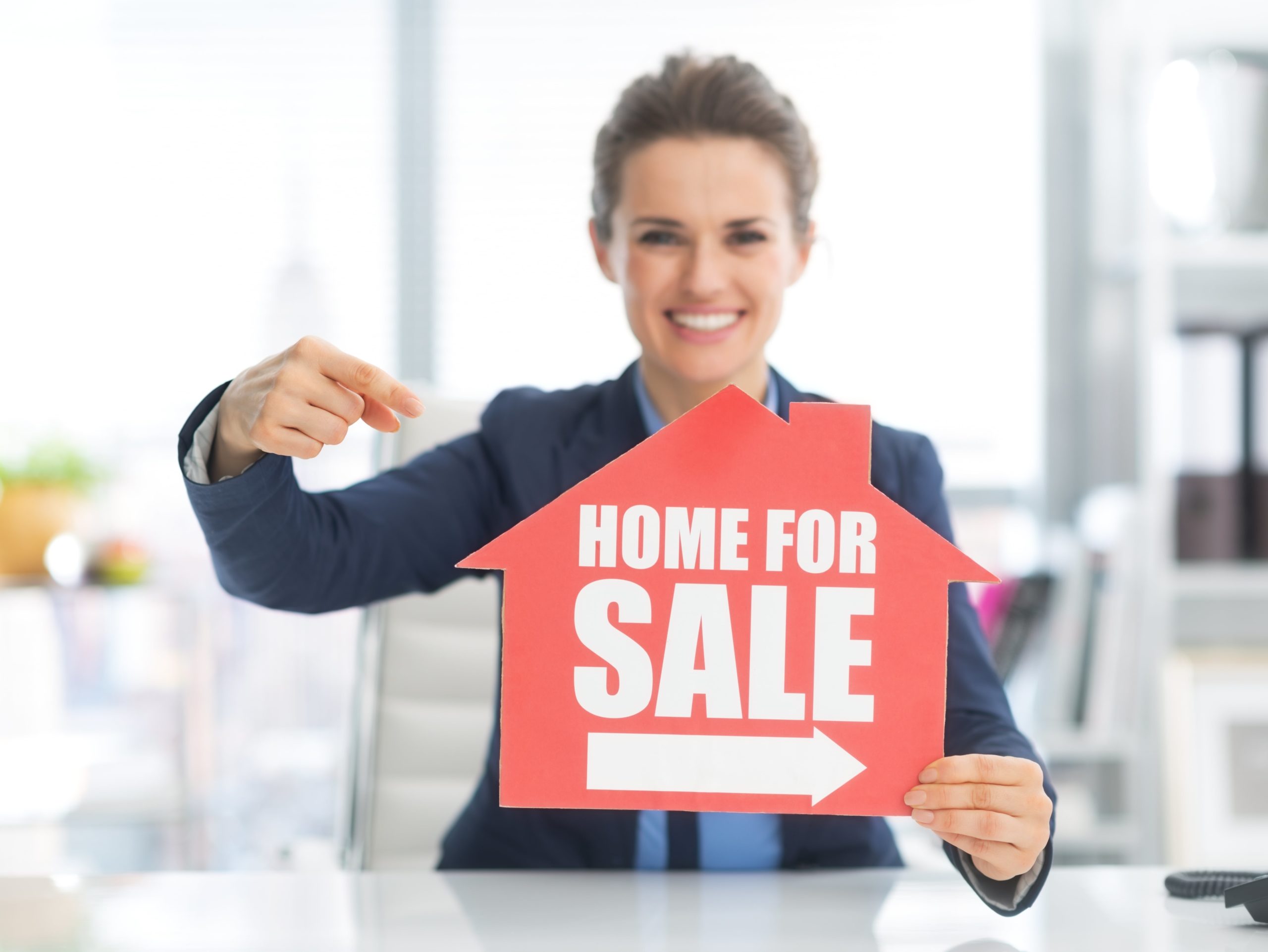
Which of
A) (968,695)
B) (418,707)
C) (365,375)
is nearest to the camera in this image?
(365,375)

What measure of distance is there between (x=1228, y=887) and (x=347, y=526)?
707 millimetres

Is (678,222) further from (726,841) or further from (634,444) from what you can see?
(726,841)

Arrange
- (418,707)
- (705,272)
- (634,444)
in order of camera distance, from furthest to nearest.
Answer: (418,707) → (634,444) → (705,272)

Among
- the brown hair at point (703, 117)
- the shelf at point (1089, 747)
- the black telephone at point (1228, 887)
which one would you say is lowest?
the shelf at point (1089, 747)

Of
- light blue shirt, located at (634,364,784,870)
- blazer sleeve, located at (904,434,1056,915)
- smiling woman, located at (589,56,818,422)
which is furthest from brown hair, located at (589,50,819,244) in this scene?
light blue shirt, located at (634,364,784,870)

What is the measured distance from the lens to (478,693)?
1.31 meters

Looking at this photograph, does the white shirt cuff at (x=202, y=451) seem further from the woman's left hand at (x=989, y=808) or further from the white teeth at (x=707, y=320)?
the woman's left hand at (x=989, y=808)

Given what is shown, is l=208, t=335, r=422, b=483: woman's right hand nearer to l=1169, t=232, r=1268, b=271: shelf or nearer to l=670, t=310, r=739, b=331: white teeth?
l=670, t=310, r=739, b=331: white teeth

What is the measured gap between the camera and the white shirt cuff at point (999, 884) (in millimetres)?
701

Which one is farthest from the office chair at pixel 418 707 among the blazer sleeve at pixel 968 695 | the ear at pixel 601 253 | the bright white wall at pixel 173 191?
the bright white wall at pixel 173 191

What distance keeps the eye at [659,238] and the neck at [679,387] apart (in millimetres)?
126

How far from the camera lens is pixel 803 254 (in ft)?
3.72

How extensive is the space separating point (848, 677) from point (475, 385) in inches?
76.5

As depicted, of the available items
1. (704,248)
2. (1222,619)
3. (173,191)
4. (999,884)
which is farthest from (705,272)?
(173,191)
